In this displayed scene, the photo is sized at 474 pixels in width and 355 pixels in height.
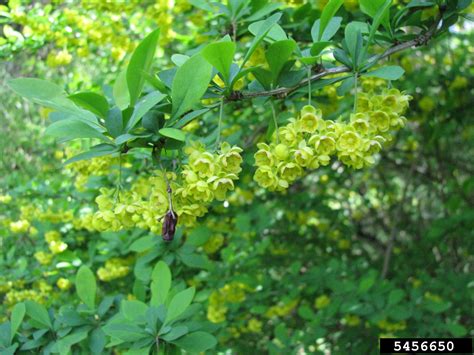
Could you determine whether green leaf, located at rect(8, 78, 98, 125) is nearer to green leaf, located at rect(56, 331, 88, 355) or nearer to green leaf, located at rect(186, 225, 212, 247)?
green leaf, located at rect(56, 331, 88, 355)

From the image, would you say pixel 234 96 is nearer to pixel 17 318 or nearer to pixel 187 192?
pixel 187 192

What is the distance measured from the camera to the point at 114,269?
2.49m

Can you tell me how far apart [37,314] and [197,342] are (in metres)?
0.51

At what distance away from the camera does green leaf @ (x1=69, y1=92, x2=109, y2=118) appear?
123cm

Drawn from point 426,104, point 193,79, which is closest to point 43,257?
point 193,79

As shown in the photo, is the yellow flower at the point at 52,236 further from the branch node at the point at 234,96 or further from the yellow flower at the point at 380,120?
the yellow flower at the point at 380,120

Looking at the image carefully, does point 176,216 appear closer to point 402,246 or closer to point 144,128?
point 144,128

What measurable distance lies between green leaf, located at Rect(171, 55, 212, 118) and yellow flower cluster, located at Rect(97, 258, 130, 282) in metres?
1.39

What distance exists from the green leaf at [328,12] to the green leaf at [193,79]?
30cm

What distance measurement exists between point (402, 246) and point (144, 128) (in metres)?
3.33

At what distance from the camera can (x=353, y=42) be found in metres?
1.38

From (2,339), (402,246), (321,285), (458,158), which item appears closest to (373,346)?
(321,285)

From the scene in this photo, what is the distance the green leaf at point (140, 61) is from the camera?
4.00ft

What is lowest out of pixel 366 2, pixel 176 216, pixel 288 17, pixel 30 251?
pixel 30 251
